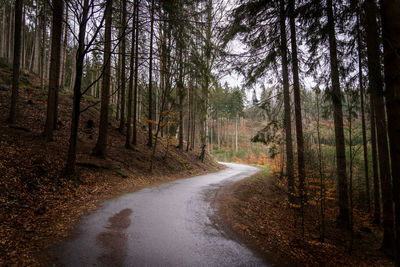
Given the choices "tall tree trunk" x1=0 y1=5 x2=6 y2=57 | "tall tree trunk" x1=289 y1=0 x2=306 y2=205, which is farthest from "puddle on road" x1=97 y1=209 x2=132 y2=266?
"tall tree trunk" x1=0 y1=5 x2=6 y2=57

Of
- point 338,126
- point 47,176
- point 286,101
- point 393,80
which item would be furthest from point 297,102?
point 47,176

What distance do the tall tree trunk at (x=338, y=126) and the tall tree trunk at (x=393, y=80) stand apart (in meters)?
3.54

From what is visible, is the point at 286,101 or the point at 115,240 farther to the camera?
the point at 286,101

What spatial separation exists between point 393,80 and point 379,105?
128 inches

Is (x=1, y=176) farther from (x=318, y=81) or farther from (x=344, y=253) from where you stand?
(x=318, y=81)

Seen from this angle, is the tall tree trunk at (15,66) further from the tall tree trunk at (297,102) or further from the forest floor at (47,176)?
the tall tree trunk at (297,102)

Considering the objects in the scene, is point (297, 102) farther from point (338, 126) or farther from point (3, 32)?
point (3, 32)

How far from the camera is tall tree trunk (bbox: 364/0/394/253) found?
3563 millimetres

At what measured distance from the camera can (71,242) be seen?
11.9 ft

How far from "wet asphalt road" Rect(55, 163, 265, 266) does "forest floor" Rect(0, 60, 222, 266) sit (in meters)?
0.53

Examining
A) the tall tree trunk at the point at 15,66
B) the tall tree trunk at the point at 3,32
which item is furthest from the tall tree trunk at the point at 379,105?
the tall tree trunk at the point at 3,32

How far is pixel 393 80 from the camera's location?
102 inches

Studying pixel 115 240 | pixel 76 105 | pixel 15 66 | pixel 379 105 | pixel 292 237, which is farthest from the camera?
pixel 15 66

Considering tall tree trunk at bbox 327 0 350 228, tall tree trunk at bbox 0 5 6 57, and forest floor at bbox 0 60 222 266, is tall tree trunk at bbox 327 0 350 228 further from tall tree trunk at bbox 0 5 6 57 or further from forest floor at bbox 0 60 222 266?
tall tree trunk at bbox 0 5 6 57
